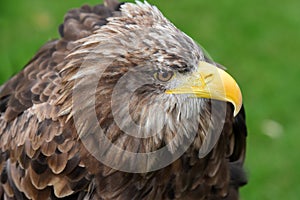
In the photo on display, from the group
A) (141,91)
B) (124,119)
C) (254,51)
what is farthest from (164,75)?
(254,51)

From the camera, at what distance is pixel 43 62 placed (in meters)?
4.09

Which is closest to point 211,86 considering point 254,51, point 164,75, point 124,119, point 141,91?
point 164,75

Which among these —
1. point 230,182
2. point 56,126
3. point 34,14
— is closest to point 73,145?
point 56,126

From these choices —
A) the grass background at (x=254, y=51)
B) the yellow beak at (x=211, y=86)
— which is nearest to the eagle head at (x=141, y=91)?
the yellow beak at (x=211, y=86)

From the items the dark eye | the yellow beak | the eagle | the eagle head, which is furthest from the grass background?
the dark eye

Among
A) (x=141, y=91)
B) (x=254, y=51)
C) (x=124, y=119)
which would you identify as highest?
(x=141, y=91)

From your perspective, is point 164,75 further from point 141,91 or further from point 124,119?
point 124,119

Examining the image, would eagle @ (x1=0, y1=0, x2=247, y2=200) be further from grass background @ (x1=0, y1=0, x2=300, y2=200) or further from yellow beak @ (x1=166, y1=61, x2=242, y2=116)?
grass background @ (x1=0, y1=0, x2=300, y2=200)

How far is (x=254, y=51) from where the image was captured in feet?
23.4

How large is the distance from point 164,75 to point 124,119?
0.30 metres

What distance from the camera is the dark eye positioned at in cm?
330

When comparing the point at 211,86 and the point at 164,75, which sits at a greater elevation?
the point at 164,75

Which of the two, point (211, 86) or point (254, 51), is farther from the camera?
point (254, 51)

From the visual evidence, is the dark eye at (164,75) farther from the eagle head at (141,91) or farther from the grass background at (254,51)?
the grass background at (254,51)
